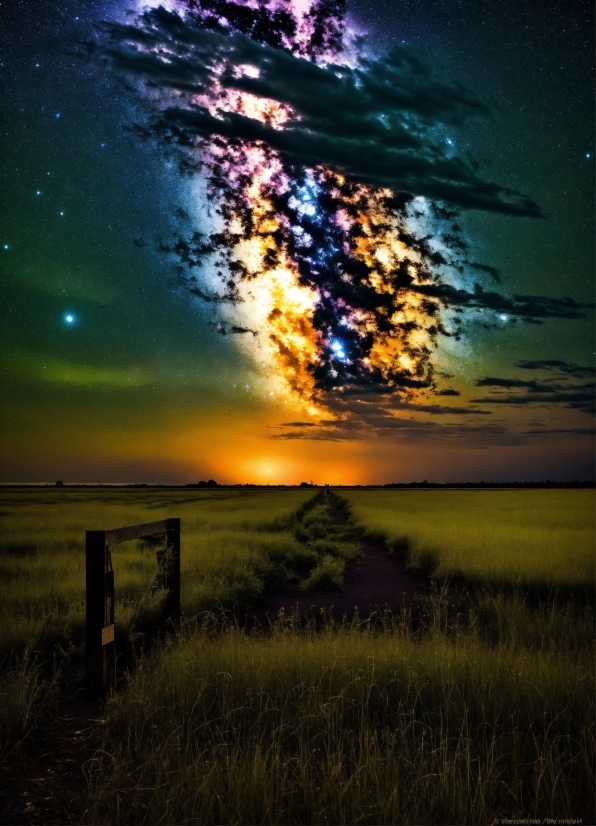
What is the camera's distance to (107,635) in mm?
6375

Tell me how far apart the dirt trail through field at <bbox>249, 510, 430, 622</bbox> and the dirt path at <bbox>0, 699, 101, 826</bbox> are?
158 inches

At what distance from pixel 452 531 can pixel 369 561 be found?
4664 millimetres

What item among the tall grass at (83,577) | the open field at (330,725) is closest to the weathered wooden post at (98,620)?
the open field at (330,725)

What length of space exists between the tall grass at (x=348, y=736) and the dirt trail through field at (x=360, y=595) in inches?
126

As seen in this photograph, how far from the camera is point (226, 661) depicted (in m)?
6.00

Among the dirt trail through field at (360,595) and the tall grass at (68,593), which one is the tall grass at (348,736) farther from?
the dirt trail through field at (360,595)

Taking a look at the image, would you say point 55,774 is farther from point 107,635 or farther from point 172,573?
point 172,573

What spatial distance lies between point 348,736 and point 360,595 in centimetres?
799

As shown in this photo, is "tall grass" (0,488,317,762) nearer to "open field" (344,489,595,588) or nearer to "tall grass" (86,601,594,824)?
"tall grass" (86,601,594,824)

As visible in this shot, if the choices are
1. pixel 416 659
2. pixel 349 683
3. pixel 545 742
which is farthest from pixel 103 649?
pixel 545 742

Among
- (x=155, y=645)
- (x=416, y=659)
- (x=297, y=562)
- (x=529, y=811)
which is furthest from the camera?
(x=297, y=562)

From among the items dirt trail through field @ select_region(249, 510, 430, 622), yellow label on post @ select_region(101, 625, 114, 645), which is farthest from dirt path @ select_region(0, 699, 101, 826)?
dirt trail through field @ select_region(249, 510, 430, 622)

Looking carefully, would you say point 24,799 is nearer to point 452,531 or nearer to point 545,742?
point 545,742

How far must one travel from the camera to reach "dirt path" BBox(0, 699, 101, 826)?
156 inches
